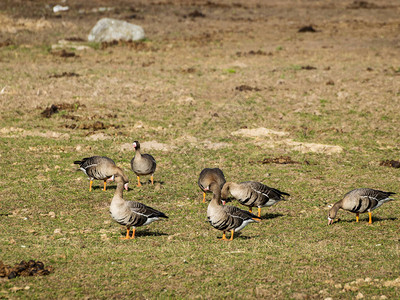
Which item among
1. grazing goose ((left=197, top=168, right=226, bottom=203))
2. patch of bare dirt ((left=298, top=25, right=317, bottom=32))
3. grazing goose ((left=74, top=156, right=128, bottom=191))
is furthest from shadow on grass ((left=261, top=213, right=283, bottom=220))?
patch of bare dirt ((left=298, top=25, right=317, bottom=32))

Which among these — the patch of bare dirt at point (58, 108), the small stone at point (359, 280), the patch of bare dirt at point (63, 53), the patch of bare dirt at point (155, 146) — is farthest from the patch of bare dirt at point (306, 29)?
the small stone at point (359, 280)

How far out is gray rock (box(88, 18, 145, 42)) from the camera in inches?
1868

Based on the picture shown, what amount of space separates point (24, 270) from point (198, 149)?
1328 cm

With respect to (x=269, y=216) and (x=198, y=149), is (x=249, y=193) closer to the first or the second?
(x=269, y=216)

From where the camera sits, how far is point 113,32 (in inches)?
1875

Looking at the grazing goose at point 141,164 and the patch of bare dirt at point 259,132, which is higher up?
the patch of bare dirt at point 259,132

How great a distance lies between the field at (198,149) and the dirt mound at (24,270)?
19 cm

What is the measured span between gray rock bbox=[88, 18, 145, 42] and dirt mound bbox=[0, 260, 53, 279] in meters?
37.8

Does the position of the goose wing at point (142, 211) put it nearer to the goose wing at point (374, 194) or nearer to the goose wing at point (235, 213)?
the goose wing at point (235, 213)

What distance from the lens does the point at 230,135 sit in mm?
25797

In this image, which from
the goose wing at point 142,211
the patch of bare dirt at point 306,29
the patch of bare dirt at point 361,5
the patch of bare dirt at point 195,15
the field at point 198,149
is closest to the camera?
the field at point 198,149

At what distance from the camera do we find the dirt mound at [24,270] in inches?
442

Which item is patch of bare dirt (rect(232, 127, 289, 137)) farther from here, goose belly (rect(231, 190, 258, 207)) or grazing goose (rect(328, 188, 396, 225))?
grazing goose (rect(328, 188, 396, 225))

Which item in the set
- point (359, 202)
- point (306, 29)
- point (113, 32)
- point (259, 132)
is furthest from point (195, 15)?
point (359, 202)
